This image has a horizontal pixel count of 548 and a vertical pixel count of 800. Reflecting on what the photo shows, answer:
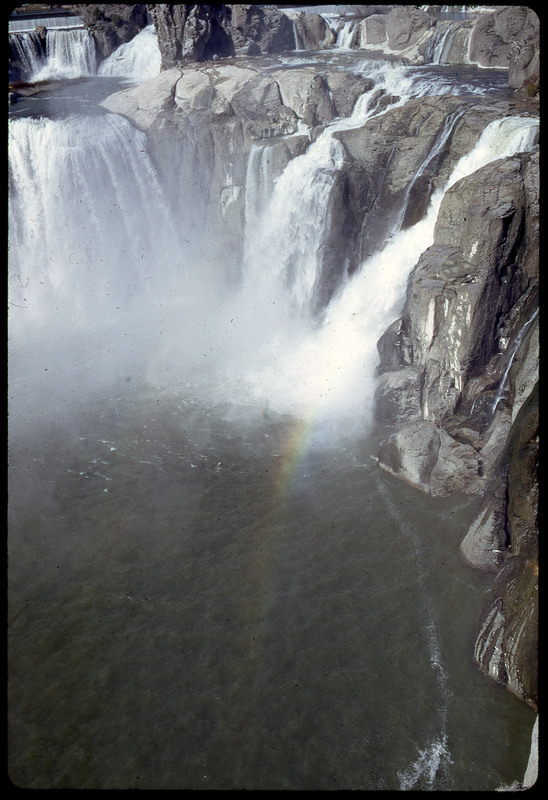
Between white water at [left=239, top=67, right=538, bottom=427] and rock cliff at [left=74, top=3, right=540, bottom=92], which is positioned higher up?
rock cliff at [left=74, top=3, right=540, bottom=92]

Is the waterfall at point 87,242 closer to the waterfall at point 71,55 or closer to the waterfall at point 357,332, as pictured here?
the waterfall at point 357,332

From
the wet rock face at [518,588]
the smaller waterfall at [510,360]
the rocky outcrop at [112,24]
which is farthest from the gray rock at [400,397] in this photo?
the rocky outcrop at [112,24]

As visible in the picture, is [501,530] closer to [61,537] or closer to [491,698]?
[491,698]

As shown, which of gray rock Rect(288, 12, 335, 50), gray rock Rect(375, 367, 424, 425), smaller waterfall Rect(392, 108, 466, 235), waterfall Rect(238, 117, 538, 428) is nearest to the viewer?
gray rock Rect(375, 367, 424, 425)

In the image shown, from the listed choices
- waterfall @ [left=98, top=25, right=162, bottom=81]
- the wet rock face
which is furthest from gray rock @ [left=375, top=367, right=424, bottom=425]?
waterfall @ [left=98, top=25, right=162, bottom=81]

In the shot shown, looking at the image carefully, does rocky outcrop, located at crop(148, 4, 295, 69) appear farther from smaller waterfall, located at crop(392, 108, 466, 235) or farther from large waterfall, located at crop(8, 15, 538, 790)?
smaller waterfall, located at crop(392, 108, 466, 235)

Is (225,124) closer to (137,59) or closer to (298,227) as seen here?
(298,227)
